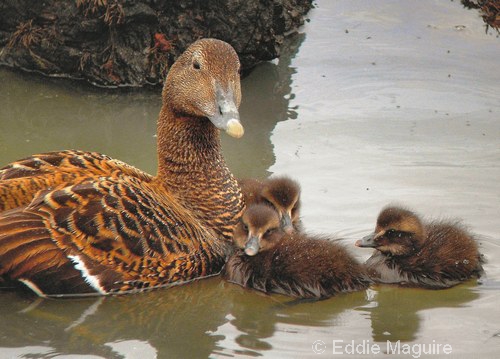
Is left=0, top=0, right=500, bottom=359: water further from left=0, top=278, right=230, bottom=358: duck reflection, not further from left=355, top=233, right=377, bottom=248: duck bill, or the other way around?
left=355, top=233, right=377, bottom=248: duck bill

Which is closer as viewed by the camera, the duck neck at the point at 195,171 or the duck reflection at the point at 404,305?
the duck reflection at the point at 404,305

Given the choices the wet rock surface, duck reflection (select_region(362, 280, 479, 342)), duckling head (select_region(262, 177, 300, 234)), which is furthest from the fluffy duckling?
the wet rock surface

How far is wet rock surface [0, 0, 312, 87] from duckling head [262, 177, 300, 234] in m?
2.93

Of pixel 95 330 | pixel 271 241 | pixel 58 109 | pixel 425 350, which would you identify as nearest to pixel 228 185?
pixel 271 241

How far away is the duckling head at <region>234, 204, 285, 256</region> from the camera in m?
5.91

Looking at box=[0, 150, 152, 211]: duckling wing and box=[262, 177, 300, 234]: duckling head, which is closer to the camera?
box=[0, 150, 152, 211]: duckling wing

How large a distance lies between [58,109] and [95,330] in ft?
12.0

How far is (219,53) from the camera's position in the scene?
6.19 metres

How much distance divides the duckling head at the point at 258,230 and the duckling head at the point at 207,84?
61cm

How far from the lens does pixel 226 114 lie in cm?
595

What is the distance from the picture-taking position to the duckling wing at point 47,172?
19.4ft

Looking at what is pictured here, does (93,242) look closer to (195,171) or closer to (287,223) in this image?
(195,171)

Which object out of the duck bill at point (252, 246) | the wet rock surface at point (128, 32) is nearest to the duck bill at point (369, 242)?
the duck bill at point (252, 246)

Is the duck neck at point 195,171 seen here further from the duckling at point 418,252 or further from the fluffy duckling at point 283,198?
the duckling at point 418,252
